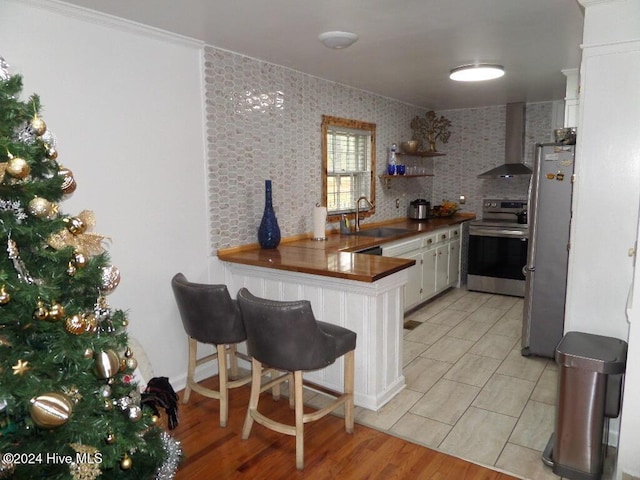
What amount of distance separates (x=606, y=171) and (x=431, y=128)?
3.76 m

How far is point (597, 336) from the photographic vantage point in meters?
2.37

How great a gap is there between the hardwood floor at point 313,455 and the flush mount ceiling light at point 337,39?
229 cm

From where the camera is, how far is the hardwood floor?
2.22 m

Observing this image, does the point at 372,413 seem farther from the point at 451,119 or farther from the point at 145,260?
the point at 451,119

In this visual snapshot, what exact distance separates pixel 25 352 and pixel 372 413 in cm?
203

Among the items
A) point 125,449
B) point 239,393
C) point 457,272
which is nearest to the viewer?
point 125,449

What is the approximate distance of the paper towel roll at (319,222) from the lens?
3.94 metres

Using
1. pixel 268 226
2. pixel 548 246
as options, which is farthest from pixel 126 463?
pixel 548 246

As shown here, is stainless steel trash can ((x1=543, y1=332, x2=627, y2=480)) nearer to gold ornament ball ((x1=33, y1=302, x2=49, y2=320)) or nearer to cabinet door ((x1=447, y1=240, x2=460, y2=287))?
gold ornament ball ((x1=33, y1=302, x2=49, y2=320))

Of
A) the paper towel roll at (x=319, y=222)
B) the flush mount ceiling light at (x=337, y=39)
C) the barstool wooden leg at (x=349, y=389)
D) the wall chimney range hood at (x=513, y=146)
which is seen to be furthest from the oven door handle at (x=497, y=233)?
the barstool wooden leg at (x=349, y=389)

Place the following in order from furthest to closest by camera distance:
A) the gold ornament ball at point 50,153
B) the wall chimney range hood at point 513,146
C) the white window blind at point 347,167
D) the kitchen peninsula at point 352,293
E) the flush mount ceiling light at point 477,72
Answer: the wall chimney range hood at point 513,146
the white window blind at point 347,167
the flush mount ceiling light at point 477,72
the kitchen peninsula at point 352,293
the gold ornament ball at point 50,153

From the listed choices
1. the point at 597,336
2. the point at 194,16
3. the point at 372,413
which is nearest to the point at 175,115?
the point at 194,16

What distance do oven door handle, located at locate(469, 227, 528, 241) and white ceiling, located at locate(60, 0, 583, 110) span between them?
69.4 inches

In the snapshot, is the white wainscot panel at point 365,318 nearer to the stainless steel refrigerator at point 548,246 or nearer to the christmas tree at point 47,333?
the stainless steel refrigerator at point 548,246
